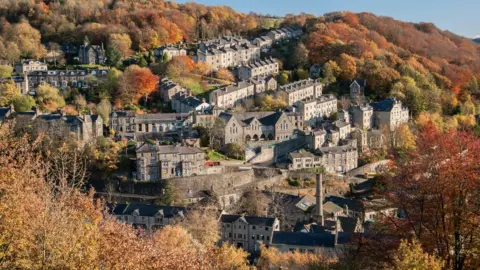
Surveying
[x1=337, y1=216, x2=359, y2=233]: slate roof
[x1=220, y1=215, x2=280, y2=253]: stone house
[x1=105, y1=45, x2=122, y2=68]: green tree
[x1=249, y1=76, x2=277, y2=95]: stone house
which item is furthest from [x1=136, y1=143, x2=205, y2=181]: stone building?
[x1=105, y1=45, x2=122, y2=68]: green tree

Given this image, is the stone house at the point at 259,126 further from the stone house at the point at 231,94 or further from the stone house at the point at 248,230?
the stone house at the point at 248,230

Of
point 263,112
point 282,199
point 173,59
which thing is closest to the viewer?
point 282,199

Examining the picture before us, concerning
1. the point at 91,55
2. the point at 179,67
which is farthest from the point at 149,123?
the point at 91,55

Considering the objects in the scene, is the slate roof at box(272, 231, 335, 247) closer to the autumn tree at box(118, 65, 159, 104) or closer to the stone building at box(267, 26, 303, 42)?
the autumn tree at box(118, 65, 159, 104)

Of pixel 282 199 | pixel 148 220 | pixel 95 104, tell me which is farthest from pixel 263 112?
pixel 148 220

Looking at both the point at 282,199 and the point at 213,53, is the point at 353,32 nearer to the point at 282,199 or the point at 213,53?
the point at 213,53

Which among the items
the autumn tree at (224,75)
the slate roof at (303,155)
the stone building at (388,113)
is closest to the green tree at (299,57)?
the autumn tree at (224,75)
